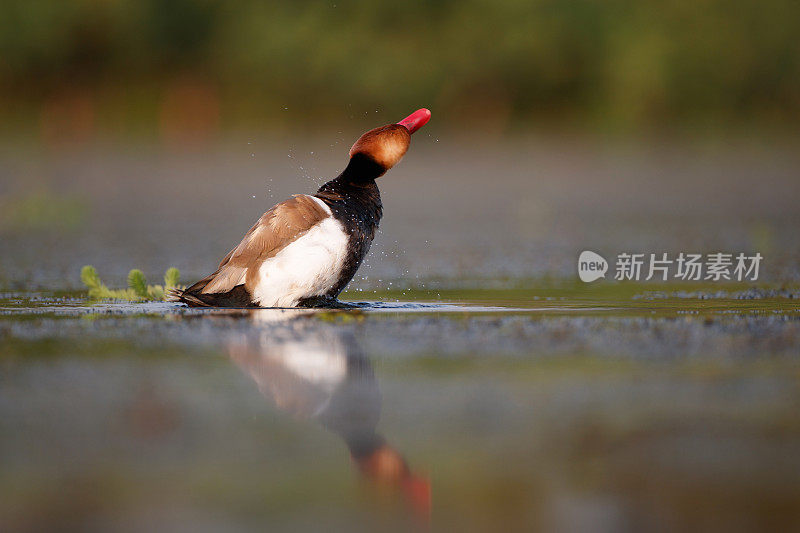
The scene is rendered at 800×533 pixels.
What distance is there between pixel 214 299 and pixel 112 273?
1.78 metres

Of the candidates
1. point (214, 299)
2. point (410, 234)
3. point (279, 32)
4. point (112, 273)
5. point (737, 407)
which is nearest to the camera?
point (737, 407)

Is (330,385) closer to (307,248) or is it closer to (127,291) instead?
(307,248)

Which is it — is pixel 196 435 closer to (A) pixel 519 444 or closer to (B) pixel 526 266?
(A) pixel 519 444

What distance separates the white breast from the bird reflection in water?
23cm

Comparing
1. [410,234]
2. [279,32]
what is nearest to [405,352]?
[410,234]

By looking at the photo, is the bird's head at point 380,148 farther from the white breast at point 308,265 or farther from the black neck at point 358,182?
the white breast at point 308,265

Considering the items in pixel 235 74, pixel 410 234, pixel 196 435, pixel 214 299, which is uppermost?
pixel 235 74

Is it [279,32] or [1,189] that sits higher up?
[279,32]

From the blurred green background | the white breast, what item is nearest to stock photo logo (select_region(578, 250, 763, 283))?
the white breast

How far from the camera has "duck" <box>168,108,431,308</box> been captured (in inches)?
196

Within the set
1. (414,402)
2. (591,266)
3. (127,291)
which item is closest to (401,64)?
(591,266)

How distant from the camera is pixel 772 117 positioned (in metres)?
17.4

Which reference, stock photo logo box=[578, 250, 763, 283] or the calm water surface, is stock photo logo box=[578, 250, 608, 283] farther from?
the calm water surface

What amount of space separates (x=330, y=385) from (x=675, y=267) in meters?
3.98
